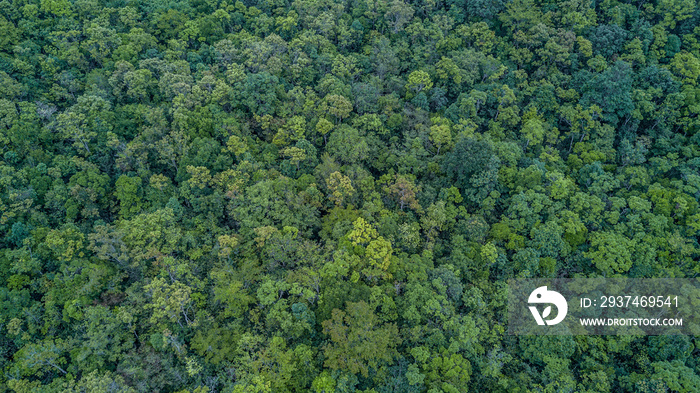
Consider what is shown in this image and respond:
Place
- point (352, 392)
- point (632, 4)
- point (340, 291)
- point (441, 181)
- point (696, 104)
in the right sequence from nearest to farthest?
point (352, 392), point (340, 291), point (441, 181), point (696, 104), point (632, 4)

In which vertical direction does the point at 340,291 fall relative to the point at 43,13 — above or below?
below

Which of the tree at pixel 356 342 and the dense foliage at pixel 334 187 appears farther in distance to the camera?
the dense foliage at pixel 334 187

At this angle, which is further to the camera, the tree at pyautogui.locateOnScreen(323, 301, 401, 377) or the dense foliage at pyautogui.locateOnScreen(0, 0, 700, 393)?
the dense foliage at pyautogui.locateOnScreen(0, 0, 700, 393)

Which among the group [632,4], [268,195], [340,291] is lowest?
[340,291]

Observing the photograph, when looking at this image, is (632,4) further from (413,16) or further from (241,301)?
(241,301)

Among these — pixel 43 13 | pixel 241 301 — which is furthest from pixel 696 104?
pixel 43 13

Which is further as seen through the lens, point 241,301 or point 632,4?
point 632,4

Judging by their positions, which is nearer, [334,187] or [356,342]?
[356,342]

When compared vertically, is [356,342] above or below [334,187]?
below
